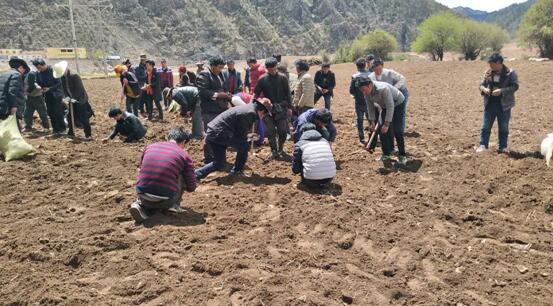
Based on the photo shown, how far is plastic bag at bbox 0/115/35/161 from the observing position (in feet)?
24.1

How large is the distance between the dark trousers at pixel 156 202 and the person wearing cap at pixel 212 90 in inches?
108

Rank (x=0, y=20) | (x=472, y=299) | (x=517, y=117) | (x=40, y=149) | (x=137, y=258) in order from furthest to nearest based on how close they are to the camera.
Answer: (x=0, y=20) → (x=517, y=117) → (x=40, y=149) → (x=137, y=258) → (x=472, y=299)

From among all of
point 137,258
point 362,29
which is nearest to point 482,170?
point 137,258

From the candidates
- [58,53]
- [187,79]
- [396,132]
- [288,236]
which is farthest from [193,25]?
[288,236]

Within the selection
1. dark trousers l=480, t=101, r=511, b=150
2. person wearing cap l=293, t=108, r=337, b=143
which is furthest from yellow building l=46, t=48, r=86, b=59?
dark trousers l=480, t=101, r=511, b=150

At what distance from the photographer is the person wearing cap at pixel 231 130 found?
6164 millimetres

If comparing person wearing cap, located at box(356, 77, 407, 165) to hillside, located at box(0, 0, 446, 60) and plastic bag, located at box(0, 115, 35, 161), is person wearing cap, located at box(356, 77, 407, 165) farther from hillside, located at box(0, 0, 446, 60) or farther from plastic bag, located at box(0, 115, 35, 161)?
hillside, located at box(0, 0, 446, 60)

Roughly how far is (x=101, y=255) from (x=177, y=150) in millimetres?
1297

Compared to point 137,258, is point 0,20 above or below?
above

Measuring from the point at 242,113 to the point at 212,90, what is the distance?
5.41 ft

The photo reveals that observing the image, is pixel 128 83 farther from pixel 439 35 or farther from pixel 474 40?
pixel 439 35

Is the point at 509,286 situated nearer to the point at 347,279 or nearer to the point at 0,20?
the point at 347,279

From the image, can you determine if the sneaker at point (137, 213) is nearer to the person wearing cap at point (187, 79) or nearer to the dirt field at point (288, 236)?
the dirt field at point (288, 236)

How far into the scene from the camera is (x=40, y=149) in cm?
791
